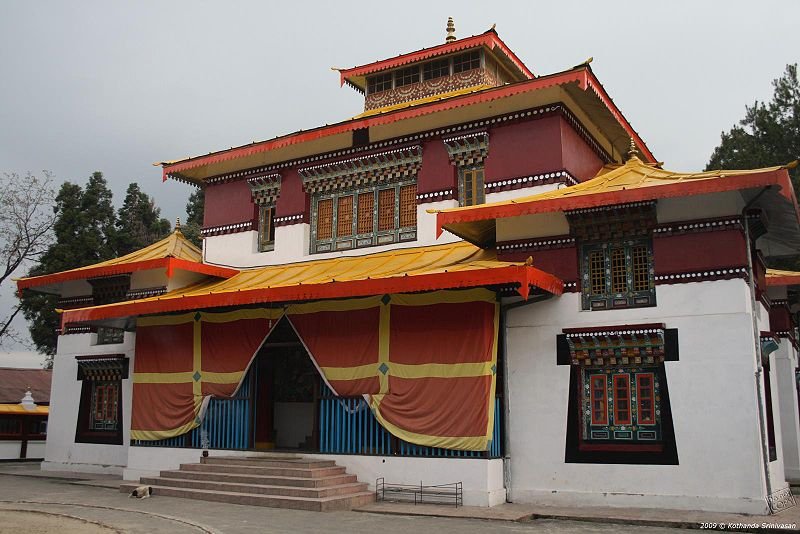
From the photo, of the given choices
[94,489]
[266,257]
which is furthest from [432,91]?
[94,489]

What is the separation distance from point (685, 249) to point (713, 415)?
2.54 metres

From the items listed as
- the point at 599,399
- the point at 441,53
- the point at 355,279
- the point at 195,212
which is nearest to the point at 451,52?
the point at 441,53

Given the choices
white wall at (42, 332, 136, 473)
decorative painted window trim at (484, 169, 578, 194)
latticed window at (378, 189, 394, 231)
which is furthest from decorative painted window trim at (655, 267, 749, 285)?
white wall at (42, 332, 136, 473)

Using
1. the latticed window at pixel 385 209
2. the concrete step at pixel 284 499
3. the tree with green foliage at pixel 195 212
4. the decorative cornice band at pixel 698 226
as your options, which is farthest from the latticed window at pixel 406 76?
the tree with green foliage at pixel 195 212

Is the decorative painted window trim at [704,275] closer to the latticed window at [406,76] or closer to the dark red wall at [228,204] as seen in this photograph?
the latticed window at [406,76]

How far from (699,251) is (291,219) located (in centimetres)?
904

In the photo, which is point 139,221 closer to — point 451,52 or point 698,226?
point 451,52

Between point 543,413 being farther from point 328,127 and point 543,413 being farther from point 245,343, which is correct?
point 328,127

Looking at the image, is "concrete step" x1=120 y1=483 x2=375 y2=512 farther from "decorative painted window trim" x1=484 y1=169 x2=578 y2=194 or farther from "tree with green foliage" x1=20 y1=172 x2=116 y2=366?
"tree with green foliage" x1=20 y1=172 x2=116 y2=366

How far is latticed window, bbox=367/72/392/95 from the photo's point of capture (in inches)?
740

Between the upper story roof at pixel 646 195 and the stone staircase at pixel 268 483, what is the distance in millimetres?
4624

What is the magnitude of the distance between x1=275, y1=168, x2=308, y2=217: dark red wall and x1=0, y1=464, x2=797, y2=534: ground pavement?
6991mm

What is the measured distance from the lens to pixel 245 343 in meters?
15.0

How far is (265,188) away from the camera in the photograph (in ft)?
59.4
